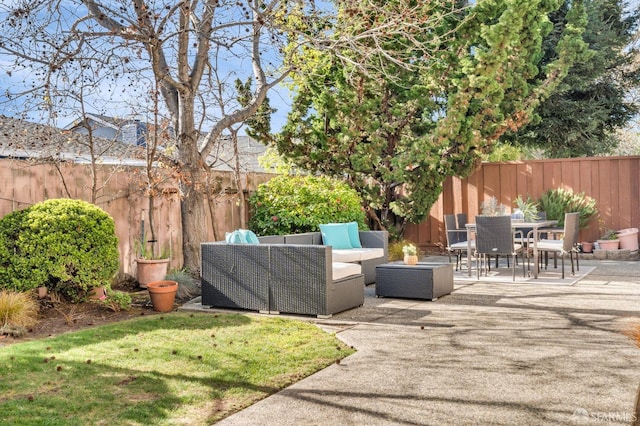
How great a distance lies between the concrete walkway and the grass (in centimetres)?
24

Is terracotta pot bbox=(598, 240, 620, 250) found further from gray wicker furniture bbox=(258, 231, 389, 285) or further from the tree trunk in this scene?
the tree trunk

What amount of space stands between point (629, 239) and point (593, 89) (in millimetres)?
5264

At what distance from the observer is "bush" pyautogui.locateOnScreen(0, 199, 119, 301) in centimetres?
585

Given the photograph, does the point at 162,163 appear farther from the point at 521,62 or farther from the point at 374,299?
the point at 521,62

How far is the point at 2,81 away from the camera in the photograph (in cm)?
670

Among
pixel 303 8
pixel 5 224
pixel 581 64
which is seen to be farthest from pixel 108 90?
pixel 581 64

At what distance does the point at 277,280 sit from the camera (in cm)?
602

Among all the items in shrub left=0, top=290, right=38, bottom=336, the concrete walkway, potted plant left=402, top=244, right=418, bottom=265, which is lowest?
the concrete walkway

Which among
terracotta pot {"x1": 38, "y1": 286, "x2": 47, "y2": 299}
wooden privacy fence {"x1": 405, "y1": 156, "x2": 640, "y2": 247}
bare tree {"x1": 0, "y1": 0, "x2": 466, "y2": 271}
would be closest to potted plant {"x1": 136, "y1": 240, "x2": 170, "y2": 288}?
bare tree {"x1": 0, "y1": 0, "x2": 466, "y2": 271}

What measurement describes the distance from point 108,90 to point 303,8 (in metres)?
2.68

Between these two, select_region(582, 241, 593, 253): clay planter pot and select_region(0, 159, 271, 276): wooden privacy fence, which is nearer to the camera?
select_region(0, 159, 271, 276): wooden privacy fence

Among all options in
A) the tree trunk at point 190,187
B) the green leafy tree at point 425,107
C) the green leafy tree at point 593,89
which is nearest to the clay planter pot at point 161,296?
the tree trunk at point 190,187

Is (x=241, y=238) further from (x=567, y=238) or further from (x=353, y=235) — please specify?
(x=567, y=238)

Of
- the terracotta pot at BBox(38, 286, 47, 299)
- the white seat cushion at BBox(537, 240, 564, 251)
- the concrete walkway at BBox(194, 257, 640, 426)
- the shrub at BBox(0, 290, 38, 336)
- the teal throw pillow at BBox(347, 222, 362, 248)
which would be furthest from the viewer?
the teal throw pillow at BBox(347, 222, 362, 248)
